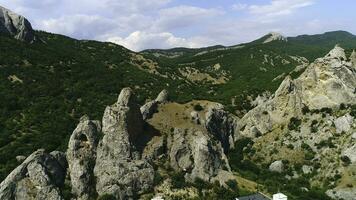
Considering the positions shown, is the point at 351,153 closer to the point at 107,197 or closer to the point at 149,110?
the point at 149,110

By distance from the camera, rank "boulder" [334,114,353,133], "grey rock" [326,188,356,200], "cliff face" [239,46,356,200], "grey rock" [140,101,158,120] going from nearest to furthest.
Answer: "grey rock" [326,188,356,200], "grey rock" [140,101,158,120], "cliff face" [239,46,356,200], "boulder" [334,114,353,133]

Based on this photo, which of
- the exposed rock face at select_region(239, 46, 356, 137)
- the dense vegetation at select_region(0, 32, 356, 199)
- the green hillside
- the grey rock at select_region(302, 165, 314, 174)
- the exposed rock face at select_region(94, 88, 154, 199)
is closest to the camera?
the exposed rock face at select_region(94, 88, 154, 199)

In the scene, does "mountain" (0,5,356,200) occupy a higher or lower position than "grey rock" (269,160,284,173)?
higher

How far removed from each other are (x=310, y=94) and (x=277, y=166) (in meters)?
23.6

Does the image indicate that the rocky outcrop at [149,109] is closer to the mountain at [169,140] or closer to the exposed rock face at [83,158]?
the mountain at [169,140]

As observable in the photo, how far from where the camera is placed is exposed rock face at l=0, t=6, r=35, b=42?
185 metres

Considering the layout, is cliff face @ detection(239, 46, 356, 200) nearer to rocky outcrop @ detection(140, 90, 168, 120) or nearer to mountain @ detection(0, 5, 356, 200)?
mountain @ detection(0, 5, 356, 200)

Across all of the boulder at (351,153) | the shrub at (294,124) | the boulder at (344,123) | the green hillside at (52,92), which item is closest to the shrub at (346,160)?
the boulder at (351,153)

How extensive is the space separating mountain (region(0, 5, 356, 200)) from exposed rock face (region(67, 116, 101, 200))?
18 cm

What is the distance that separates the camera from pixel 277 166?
113875 millimetres

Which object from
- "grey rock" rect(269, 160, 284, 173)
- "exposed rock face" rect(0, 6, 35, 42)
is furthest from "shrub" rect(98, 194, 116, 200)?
"exposed rock face" rect(0, 6, 35, 42)

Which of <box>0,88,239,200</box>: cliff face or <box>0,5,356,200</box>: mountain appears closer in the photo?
<box>0,88,239,200</box>: cliff face

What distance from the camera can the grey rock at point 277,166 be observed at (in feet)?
372

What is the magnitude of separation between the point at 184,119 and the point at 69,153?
26.4 m
